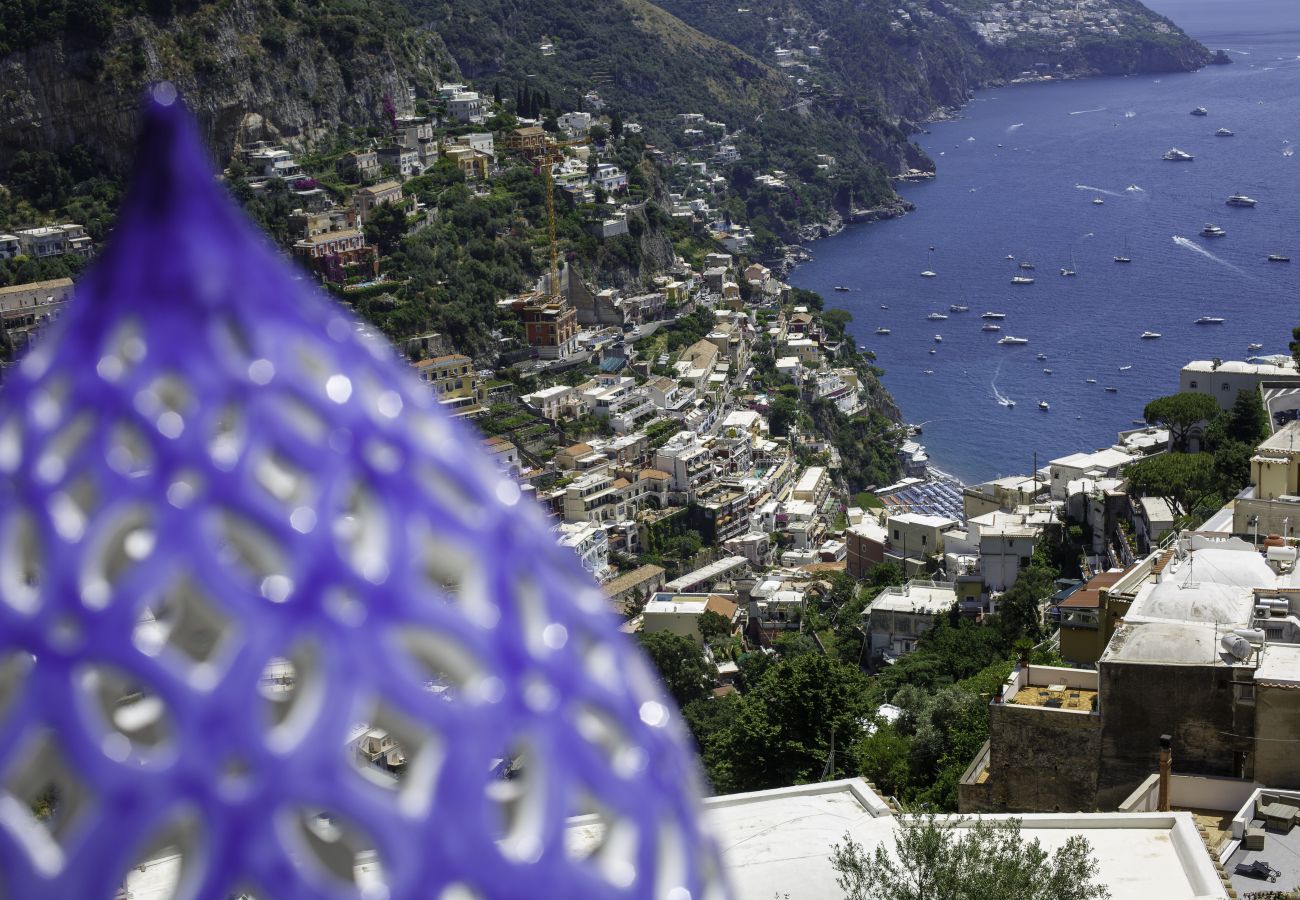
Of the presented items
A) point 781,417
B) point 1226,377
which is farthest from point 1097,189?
point 1226,377

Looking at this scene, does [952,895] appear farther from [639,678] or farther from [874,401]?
[874,401]

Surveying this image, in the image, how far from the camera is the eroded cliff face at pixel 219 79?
36062 millimetres

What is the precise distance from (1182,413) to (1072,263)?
27235 mm

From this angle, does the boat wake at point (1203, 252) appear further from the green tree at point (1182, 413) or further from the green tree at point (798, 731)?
the green tree at point (798, 731)

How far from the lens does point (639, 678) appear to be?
1496mm

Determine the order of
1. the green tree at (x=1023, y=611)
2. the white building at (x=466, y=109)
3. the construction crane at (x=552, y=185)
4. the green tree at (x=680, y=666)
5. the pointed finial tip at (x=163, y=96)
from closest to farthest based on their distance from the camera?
the pointed finial tip at (x=163, y=96) < the green tree at (x=1023, y=611) < the green tree at (x=680, y=666) < the construction crane at (x=552, y=185) < the white building at (x=466, y=109)

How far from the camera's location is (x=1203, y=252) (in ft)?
152

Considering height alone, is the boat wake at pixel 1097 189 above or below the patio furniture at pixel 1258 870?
below

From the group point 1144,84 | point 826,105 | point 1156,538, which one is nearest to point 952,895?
point 1156,538

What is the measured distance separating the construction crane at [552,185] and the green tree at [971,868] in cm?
2774

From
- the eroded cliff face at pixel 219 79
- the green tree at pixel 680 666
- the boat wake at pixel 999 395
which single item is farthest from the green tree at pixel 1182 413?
the eroded cliff face at pixel 219 79

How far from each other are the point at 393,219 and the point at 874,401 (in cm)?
1044

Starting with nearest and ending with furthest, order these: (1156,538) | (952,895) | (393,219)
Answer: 1. (952,895)
2. (1156,538)
3. (393,219)

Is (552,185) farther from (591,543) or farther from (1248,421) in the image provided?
(1248,421)
